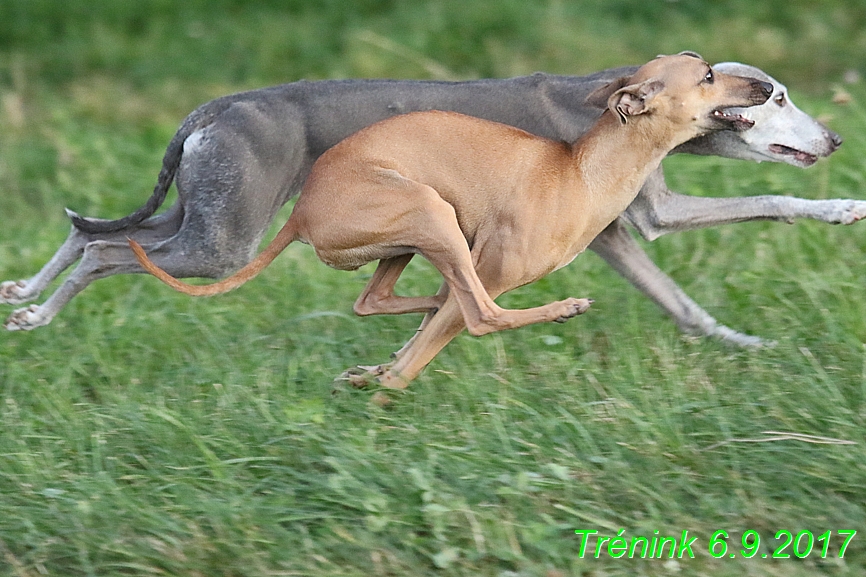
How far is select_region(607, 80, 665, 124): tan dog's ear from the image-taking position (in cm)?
418

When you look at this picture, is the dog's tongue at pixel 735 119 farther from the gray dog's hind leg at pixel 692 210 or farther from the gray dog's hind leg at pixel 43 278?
the gray dog's hind leg at pixel 43 278

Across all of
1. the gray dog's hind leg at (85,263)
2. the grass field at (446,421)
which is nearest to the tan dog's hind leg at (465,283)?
the grass field at (446,421)

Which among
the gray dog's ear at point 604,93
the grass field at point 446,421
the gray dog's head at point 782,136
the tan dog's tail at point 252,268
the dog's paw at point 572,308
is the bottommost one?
the grass field at point 446,421

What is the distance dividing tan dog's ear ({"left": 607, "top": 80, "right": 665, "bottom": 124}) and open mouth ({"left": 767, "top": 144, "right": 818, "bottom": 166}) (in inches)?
28.4

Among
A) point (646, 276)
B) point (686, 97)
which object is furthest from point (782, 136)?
point (646, 276)

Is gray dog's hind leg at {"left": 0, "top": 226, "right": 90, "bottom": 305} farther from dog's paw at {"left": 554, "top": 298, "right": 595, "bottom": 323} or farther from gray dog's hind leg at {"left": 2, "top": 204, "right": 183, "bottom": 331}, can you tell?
dog's paw at {"left": 554, "top": 298, "right": 595, "bottom": 323}

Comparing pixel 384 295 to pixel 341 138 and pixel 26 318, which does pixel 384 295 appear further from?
pixel 26 318

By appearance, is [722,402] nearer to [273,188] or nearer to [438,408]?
[438,408]

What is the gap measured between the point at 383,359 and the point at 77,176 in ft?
11.6

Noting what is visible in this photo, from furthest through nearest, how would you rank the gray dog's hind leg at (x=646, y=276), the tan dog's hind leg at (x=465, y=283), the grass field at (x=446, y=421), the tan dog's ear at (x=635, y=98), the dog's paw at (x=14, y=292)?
1. the dog's paw at (x=14, y=292)
2. the gray dog's hind leg at (x=646, y=276)
3. the tan dog's ear at (x=635, y=98)
4. the tan dog's hind leg at (x=465, y=283)
5. the grass field at (x=446, y=421)

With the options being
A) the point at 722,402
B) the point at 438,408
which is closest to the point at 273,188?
the point at 438,408

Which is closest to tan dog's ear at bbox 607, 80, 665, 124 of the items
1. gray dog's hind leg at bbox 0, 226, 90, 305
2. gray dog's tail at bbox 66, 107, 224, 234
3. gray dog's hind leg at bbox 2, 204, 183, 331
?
gray dog's tail at bbox 66, 107, 224, 234

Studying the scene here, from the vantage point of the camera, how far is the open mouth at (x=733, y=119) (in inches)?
167

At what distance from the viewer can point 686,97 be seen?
166 inches
